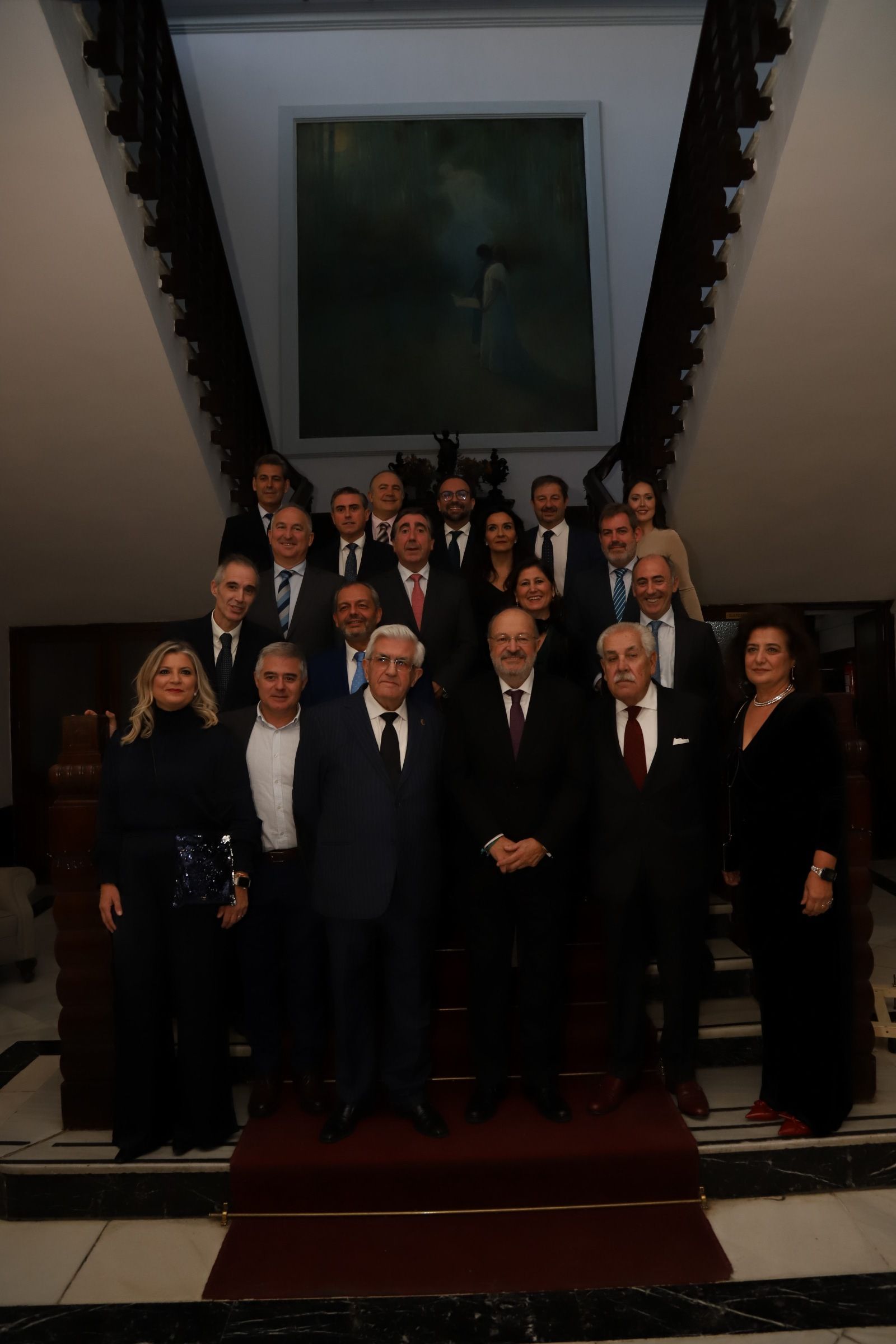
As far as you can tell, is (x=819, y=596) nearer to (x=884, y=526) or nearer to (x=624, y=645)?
(x=884, y=526)

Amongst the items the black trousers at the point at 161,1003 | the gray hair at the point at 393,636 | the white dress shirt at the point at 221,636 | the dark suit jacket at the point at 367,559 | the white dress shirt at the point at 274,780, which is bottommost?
the black trousers at the point at 161,1003

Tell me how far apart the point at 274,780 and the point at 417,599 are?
113 cm

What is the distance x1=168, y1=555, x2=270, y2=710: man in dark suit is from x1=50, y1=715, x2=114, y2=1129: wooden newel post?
1.64ft

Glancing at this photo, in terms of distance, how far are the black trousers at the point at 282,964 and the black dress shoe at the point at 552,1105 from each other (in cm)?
73

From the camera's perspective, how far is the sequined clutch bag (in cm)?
293

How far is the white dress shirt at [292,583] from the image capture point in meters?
Answer: 4.05

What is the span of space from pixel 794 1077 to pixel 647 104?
737 centimetres

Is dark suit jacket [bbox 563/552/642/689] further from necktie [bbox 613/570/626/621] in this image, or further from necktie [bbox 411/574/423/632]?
necktie [bbox 411/574/423/632]

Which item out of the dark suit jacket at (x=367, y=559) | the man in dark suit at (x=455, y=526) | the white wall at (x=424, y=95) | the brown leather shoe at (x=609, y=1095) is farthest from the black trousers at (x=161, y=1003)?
the white wall at (x=424, y=95)

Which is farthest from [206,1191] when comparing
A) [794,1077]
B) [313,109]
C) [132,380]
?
[313,109]

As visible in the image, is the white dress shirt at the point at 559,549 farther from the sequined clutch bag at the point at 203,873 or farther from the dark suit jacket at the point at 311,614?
the sequined clutch bag at the point at 203,873

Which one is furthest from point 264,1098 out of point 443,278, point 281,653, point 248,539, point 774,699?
point 443,278

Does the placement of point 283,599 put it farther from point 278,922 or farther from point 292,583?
point 278,922

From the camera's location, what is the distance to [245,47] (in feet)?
24.8
